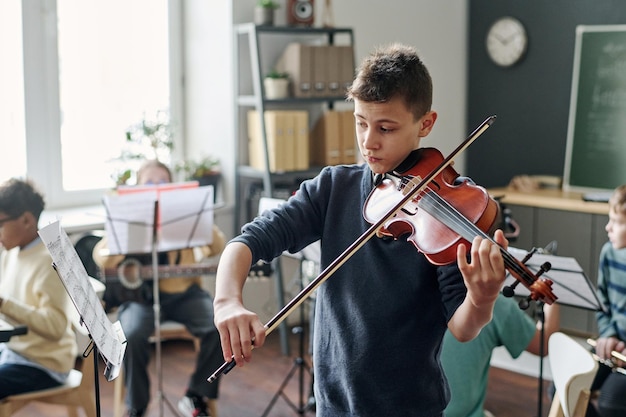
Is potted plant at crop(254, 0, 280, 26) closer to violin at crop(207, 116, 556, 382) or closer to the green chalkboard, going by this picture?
the green chalkboard

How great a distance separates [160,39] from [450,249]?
351 cm

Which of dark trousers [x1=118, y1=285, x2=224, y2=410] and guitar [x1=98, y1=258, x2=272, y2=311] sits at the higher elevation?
guitar [x1=98, y1=258, x2=272, y2=311]

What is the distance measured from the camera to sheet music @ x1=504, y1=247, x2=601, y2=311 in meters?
2.56

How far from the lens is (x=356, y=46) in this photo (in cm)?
489

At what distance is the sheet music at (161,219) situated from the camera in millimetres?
3189

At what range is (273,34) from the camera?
4605 mm

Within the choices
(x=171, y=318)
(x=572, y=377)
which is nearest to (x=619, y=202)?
(x=572, y=377)

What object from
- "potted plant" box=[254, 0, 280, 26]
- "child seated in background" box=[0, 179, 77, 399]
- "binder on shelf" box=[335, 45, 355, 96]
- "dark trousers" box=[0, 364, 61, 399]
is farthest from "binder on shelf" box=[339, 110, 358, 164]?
"dark trousers" box=[0, 364, 61, 399]

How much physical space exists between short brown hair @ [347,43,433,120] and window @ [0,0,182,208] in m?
2.94

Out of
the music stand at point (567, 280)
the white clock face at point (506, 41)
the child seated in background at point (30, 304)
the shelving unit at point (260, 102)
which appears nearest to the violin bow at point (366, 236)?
the music stand at point (567, 280)

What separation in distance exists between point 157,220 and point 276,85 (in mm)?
1362

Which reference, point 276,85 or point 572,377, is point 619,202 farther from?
point 276,85

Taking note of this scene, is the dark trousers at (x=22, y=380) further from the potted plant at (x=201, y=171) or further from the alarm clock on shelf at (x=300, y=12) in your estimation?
the alarm clock on shelf at (x=300, y=12)

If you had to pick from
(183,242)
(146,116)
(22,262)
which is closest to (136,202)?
(183,242)
